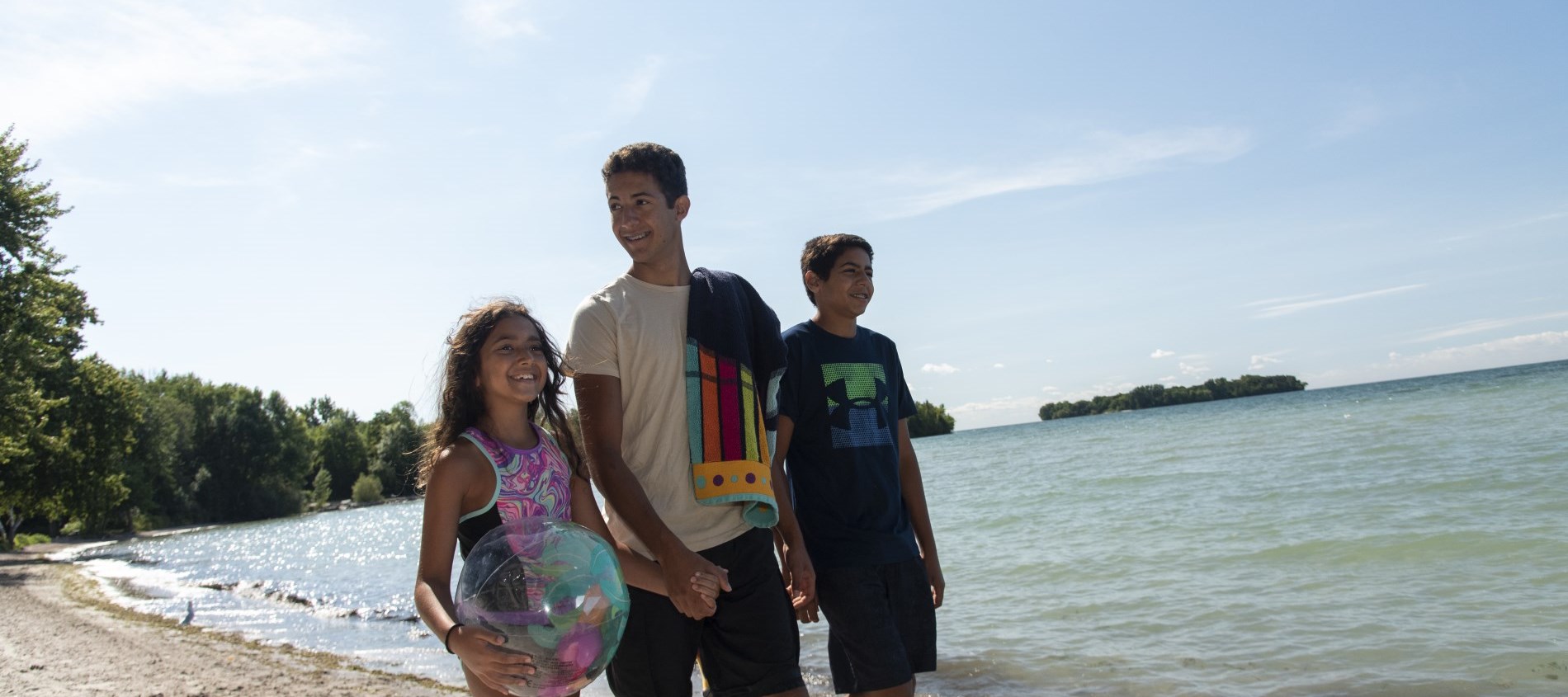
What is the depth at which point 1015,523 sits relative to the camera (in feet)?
54.1

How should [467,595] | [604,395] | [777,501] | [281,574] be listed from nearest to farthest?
[467,595] < [604,395] < [777,501] < [281,574]

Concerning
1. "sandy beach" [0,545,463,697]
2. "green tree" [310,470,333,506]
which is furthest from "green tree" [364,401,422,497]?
"sandy beach" [0,545,463,697]

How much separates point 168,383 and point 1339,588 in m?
79.6

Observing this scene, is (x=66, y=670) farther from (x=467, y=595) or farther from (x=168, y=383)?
(x=168, y=383)

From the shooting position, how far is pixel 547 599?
2309mm

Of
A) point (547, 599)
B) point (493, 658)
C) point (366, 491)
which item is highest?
point (547, 599)

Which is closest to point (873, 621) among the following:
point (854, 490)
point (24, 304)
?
point (854, 490)

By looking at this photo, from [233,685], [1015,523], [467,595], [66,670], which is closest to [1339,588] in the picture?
[1015,523]

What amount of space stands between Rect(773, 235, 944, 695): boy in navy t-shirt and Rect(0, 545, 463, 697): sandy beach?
5078 mm

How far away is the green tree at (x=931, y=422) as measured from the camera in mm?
86688

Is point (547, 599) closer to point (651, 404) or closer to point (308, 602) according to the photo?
point (651, 404)

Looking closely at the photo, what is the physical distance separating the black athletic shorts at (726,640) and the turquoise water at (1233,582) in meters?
4.81

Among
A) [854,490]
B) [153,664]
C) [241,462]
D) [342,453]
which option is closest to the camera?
[854,490]

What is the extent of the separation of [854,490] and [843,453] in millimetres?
152
